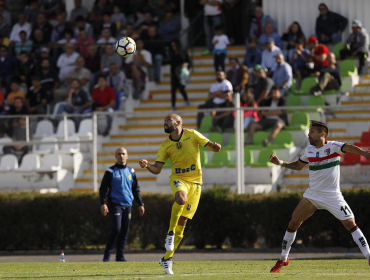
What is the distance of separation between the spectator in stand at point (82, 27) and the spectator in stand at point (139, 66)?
8.20 feet

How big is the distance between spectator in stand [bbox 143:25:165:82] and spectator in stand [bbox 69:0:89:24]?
10.7ft

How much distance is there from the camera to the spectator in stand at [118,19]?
26583 mm

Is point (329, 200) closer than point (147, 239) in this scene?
Yes

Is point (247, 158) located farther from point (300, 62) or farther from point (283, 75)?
point (300, 62)

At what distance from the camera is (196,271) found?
12.2 meters

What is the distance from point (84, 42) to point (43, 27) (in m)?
2.12

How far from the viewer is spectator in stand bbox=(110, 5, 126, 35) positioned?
26.6 metres

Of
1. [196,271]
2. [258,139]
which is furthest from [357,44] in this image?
[196,271]

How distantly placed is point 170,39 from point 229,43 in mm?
2134

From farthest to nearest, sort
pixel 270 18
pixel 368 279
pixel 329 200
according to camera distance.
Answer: pixel 270 18, pixel 329 200, pixel 368 279

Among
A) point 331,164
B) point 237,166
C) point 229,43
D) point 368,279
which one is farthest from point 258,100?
point 368,279

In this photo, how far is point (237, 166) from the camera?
1895cm

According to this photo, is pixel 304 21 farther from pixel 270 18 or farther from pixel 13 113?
pixel 13 113

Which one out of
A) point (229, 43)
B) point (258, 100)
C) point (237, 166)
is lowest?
point (237, 166)
